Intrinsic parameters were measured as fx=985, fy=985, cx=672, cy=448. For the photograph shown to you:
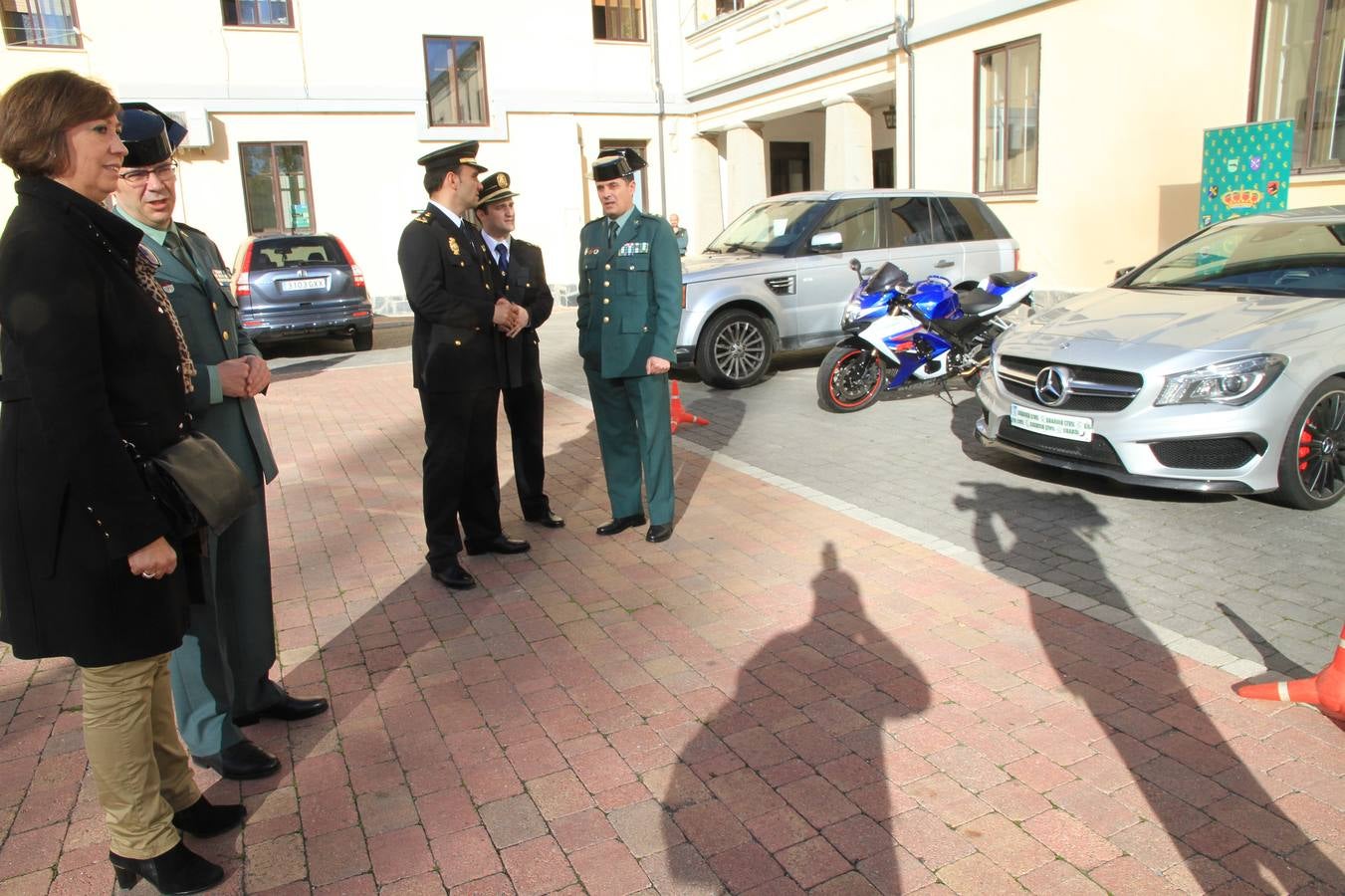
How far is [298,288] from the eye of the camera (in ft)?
44.2

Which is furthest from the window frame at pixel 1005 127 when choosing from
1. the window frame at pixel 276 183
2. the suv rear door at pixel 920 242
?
the window frame at pixel 276 183

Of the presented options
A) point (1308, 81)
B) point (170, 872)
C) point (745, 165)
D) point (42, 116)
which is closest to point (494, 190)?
point (42, 116)

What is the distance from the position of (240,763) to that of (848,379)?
643cm

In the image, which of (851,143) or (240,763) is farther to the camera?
(851,143)

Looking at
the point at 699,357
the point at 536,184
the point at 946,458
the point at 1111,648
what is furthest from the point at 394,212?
the point at 1111,648

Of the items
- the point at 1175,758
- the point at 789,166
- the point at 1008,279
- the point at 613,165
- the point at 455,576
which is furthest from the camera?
the point at 789,166

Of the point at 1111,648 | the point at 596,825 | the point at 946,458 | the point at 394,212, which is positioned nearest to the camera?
the point at 596,825

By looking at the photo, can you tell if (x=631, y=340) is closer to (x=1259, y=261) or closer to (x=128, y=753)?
(x=128, y=753)

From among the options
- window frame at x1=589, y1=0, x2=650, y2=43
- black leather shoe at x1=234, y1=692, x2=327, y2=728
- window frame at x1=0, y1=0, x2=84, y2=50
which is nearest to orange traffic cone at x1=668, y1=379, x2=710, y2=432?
black leather shoe at x1=234, y1=692, x2=327, y2=728

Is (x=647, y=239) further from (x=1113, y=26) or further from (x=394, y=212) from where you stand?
(x=394, y=212)

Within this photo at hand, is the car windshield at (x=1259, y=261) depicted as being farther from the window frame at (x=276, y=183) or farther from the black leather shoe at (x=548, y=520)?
the window frame at (x=276, y=183)

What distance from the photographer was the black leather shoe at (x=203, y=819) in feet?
9.48

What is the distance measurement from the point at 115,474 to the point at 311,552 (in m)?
3.28

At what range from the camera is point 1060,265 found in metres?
12.8
